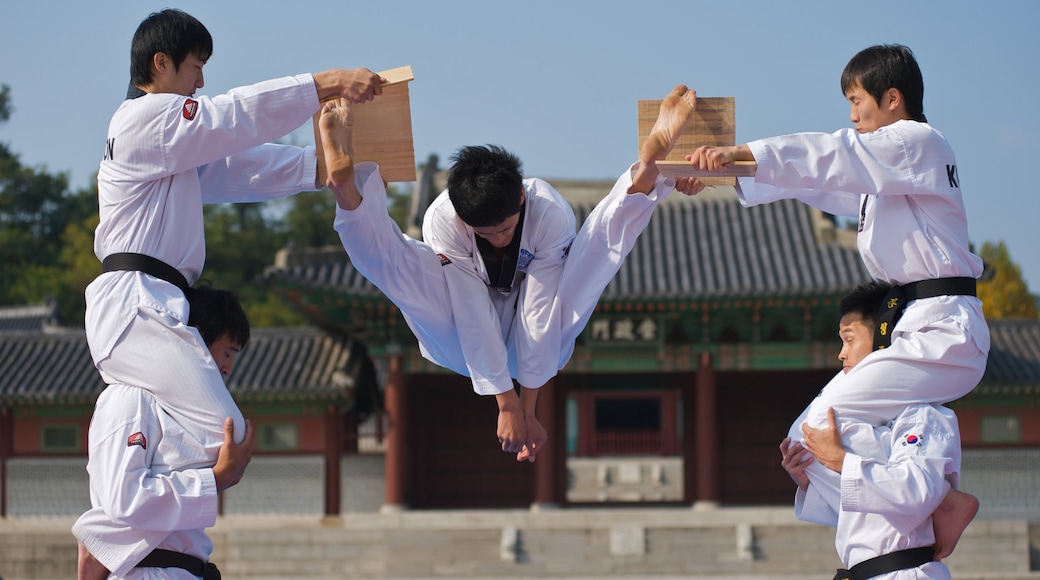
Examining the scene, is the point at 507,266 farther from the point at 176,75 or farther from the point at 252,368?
the point at 252,368

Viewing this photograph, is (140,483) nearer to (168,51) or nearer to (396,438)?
(168,51)

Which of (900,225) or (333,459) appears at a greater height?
(900,225)

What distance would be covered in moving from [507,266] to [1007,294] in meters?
25.8

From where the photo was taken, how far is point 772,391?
20.1 meters

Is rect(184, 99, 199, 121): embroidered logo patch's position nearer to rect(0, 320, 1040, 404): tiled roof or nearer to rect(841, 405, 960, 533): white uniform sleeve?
rect(841, 405, 960, 533): white uniform sleeve

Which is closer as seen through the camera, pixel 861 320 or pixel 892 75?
pixel 892 75

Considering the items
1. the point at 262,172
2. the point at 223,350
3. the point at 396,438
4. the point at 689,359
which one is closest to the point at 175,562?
the point at 223,350

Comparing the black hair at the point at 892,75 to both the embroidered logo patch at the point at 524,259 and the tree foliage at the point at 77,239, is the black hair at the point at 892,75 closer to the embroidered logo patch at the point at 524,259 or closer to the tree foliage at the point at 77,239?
the embroidered logo patch at the point at 524,259

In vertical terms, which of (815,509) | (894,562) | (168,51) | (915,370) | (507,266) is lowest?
(894,562)

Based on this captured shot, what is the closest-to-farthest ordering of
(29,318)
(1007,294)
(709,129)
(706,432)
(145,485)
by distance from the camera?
(145,485)
(709,129)
(706,432)
(1007,294)
(29,318)

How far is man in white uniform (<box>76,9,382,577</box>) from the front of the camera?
4254 mm

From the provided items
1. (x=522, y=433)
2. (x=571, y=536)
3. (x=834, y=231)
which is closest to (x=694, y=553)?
(x=571, y=536)

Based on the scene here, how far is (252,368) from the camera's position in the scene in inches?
776

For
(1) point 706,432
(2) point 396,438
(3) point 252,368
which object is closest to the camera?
(1) point 706,432
